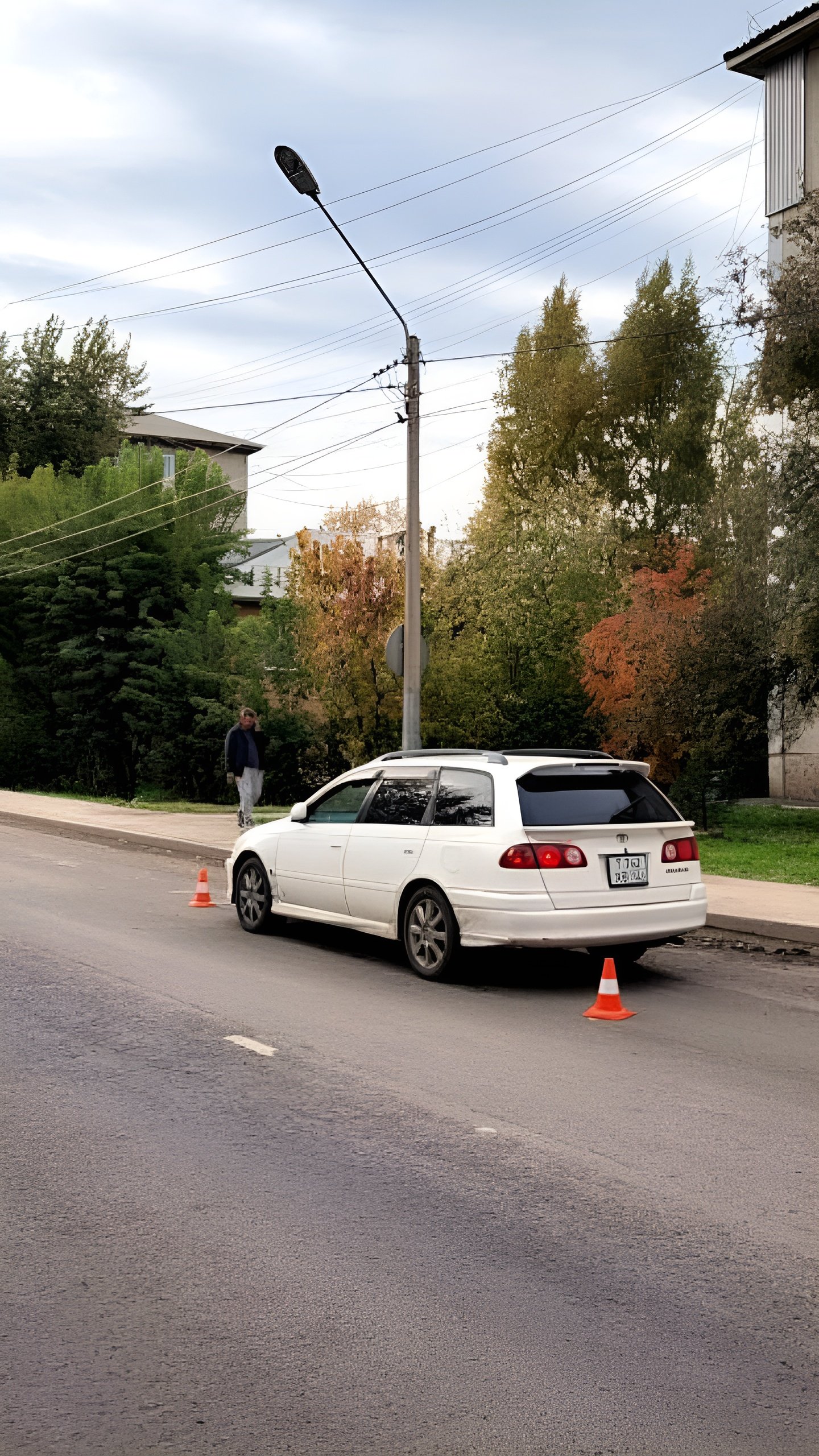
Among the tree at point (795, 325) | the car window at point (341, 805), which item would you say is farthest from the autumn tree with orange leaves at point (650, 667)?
the car window at point (341, 805)

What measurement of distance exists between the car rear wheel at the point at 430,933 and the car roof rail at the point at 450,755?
96 cm

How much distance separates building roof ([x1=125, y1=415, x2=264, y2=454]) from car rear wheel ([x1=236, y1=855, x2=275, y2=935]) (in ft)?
178

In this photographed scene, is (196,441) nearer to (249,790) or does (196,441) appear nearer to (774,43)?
(774,43)

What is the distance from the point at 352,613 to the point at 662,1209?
73.4 feet

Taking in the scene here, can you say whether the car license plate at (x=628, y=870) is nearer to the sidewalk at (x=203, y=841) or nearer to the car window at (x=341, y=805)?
the car window at (x=341, y=805)

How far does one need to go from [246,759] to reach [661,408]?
29.8m

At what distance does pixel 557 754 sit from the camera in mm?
10031

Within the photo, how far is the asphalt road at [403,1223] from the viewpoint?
11.7 ft

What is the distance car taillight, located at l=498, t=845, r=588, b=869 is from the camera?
916 centimetres

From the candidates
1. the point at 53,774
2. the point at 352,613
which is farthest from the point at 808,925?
the point at 53,774

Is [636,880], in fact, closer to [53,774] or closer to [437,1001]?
[437,1001]

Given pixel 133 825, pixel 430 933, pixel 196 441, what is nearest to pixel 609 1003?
pixel 430 933

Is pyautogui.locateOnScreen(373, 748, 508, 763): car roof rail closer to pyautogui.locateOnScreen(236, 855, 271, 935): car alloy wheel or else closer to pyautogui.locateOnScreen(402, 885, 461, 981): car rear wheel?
pyautogui.locateOnScreen(402, 885, 461, 981): car rear wheel

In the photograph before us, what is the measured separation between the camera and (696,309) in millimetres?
46250
